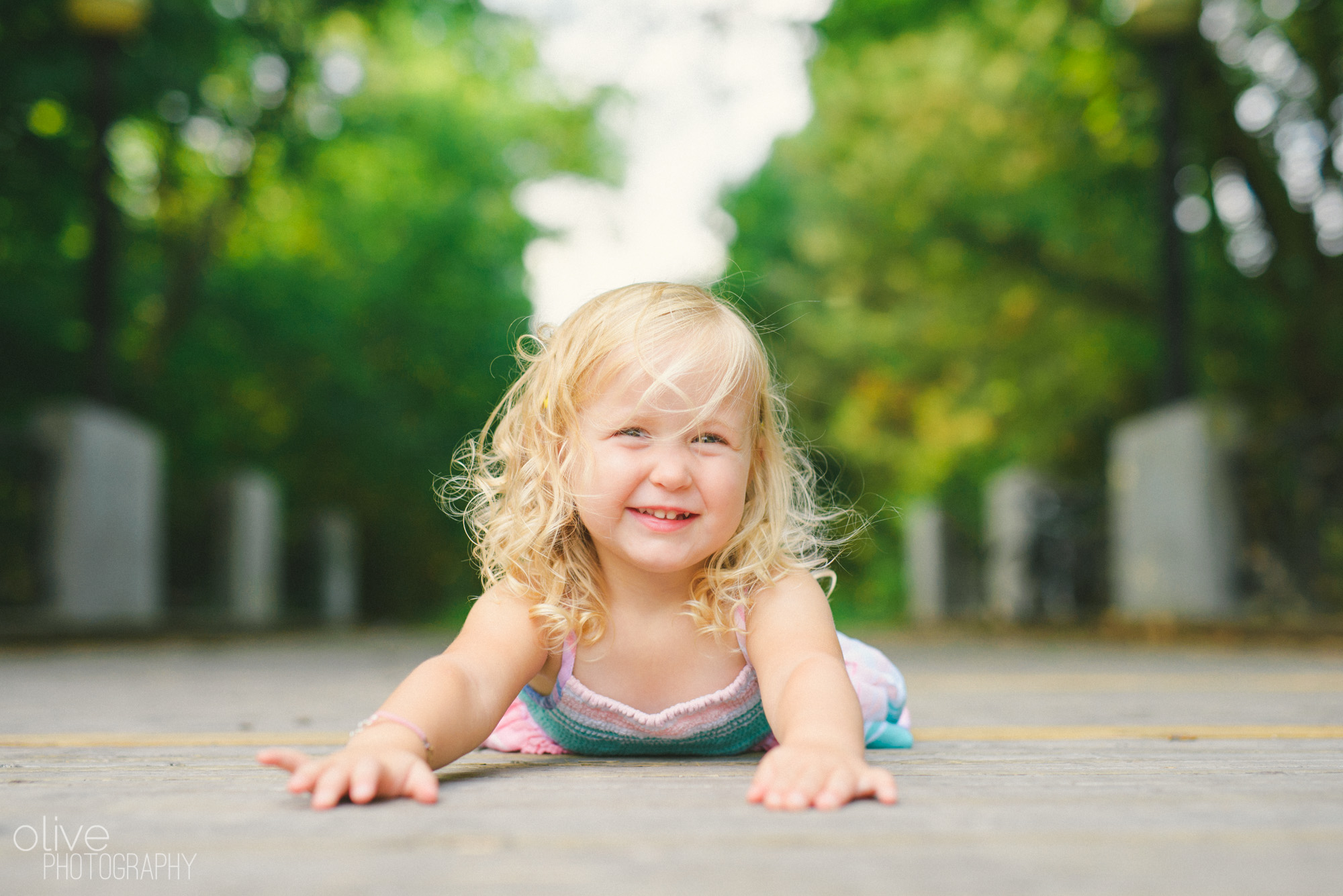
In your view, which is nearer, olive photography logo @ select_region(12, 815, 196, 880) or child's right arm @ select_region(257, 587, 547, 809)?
olive photography logo @ select_region(12, 815, 196, 880)

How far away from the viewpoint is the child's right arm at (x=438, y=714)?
135 centimetres

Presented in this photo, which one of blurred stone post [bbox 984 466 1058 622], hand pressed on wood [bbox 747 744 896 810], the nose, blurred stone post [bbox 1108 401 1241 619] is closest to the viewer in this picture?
hand pressed on wood [bbox 747 744 896 810]

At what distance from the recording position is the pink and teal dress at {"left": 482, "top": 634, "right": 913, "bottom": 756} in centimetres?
192

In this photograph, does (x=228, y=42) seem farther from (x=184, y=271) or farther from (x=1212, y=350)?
(x=1212, y=350)

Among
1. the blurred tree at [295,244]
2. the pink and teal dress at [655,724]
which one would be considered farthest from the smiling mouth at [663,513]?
the blurred tree at [295,244]

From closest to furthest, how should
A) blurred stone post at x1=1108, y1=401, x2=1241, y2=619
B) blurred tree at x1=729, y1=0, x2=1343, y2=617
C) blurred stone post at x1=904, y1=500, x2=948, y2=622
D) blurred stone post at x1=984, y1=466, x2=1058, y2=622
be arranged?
blurred stone post at x1=1108, y1=401, x2=1241, y2=619
blurred tree at x1=729, y1=0, x2=1343, y2=617
blurred stone post at x1=984, y1=466, x2=1058, y2=622
blurred stone post at x1=904, y1=500, x2=948, y2=622

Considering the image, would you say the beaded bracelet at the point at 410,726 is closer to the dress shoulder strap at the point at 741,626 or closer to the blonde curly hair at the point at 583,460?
the blonde curly hair at the point at 583,460

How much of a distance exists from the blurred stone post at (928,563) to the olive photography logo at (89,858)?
525 inches

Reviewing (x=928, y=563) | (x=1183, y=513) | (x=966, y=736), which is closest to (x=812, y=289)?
(x=928, y=563)

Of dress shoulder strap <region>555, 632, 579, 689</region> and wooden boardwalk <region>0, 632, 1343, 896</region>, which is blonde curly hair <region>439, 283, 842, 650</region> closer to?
dress shoulder strap <region>555, 632, 579, 689</region>

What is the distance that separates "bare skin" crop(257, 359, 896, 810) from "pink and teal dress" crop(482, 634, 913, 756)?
1.3 inches

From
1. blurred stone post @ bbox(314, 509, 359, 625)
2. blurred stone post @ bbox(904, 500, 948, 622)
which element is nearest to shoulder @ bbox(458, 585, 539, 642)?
blurred stone post @ bbox(904, 500, 948, 622)

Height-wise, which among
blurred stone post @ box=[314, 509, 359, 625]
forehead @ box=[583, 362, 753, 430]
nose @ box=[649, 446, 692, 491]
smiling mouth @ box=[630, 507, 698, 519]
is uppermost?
forehead @ box=[583, 362, 753, 430]

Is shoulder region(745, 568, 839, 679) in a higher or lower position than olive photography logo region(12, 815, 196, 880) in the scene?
higher
